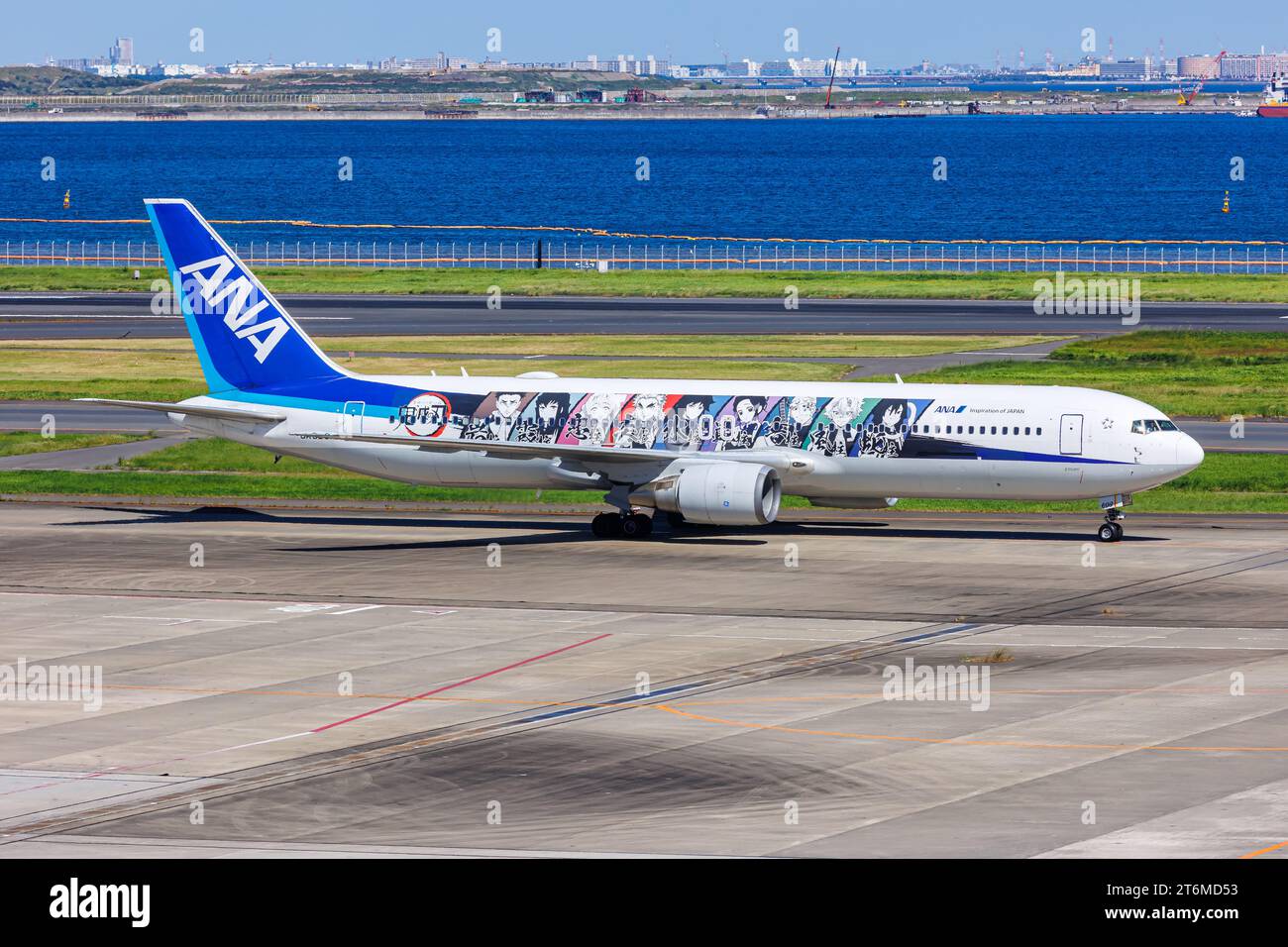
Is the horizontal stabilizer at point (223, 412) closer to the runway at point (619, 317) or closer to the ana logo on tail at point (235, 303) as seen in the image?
the ana logo on tail at point (235, 303)

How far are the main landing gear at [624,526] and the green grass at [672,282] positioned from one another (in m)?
78.3

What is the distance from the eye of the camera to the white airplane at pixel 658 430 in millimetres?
56719

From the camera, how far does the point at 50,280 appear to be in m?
150

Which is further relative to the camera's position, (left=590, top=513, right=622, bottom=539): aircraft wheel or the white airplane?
(left=590, top=513, right=622, bottom=539): aircraft wheel

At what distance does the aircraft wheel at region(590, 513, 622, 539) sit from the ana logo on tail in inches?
504

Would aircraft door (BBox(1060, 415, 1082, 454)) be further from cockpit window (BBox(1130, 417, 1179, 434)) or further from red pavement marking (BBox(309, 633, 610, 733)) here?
red pavement marking (BBox(309, 633, 610, 733))

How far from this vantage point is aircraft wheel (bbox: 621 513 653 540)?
197 feet

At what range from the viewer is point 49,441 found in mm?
79375

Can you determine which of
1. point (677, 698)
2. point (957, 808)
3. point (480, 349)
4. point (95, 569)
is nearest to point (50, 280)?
point (480, 349)

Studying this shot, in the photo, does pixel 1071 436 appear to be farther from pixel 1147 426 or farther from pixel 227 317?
pixel 227 317

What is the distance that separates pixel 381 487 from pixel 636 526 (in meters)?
14.7

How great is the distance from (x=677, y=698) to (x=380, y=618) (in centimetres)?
1208

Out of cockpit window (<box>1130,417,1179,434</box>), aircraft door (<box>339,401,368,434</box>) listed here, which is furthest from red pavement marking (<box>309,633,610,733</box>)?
cockpit window (<box>1130,417,1179,434</box>)

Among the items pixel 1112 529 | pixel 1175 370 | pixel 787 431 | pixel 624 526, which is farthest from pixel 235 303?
pixel 1175 370
